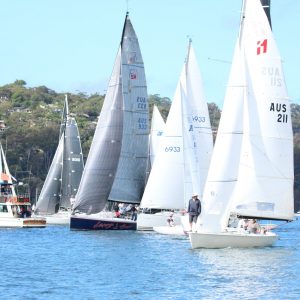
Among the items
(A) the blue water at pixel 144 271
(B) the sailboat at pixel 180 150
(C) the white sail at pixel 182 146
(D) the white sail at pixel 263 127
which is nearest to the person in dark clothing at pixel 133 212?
(B) the sailboat at pixel 180 150

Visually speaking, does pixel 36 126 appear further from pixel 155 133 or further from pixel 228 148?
pixel 228 148

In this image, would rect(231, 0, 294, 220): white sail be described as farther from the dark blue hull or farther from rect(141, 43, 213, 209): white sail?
the dark blue hull

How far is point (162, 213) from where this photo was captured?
181ft

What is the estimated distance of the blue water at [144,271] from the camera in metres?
29.6

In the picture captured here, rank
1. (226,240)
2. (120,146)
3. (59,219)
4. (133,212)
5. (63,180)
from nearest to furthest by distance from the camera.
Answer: (226,240)
(133,212)
(120,146)
(59,219)
(63,180)

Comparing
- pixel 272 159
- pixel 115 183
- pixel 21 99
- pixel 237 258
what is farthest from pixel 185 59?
pixel 21 99

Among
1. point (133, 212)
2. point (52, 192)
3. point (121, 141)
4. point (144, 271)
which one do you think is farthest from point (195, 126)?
point (52, 192)

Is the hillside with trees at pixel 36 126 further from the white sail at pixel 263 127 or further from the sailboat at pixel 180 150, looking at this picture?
the white sail at pixel 263 127

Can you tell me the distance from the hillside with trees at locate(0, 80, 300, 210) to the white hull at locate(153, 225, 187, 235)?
36127 millimetres

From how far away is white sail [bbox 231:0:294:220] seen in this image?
131 ft

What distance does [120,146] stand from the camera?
5591 centimetres

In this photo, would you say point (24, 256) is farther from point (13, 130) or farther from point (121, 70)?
point (13, 130)

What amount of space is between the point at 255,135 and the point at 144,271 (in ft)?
25.0

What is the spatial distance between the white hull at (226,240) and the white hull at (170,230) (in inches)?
441
